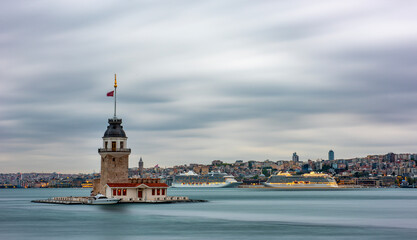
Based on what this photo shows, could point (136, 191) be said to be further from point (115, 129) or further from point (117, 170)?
point (115, 129)

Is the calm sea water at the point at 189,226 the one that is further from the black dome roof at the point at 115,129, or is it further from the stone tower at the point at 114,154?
the black dome roof at the point at 115,129

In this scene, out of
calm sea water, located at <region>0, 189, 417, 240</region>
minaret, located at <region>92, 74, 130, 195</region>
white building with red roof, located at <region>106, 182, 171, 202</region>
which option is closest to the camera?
calm sea water, located at <region>0, 189, 417, 240</region>

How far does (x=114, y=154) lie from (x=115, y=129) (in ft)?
10.5

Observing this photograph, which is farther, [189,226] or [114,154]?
[114,154]

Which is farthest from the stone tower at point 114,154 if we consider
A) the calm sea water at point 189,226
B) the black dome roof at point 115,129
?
the calm sea water at point 189,226

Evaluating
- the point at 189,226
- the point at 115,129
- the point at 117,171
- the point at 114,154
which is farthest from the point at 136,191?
the point at 189,226

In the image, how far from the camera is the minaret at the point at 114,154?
80500mm

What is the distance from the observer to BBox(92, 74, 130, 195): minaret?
80500 mm

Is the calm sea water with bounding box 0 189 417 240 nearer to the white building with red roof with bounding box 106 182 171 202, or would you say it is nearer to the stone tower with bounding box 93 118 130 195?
the stone tower with bounding box 93 118 130 195

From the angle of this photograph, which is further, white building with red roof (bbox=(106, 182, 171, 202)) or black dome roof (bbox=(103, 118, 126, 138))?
white building with red roof (bbox=(106, 182, 171, 202))

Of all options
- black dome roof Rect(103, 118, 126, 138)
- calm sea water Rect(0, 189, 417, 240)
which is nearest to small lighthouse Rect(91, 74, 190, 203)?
black dome roof Rect(103, 118, 126, 138)

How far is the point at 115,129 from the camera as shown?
8162 centimetres

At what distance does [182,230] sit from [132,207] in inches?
1087

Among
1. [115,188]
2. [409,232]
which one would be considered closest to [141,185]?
[115,188]
